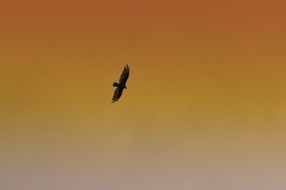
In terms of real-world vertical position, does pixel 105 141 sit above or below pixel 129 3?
below

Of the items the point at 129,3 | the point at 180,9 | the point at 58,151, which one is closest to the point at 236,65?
the point at 180,9

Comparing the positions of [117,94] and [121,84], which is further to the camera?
[117,94]

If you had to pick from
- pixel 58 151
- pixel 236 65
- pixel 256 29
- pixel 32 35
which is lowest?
pixel 58 151

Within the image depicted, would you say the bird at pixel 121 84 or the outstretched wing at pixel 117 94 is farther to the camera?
the outstretched wing at pixel 117 94

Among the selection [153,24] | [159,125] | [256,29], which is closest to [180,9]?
[153,24]

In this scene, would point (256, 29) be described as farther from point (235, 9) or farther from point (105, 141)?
point (105, 141)

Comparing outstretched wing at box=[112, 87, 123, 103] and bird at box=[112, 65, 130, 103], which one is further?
outstretched wing at box=[112, 87, 123, 103]
